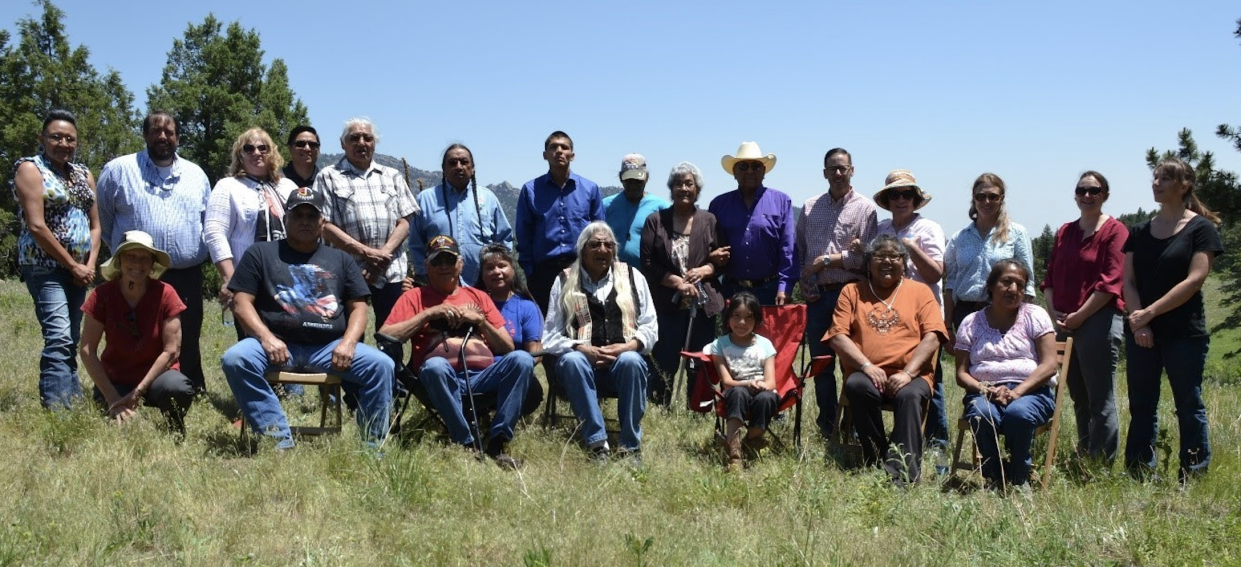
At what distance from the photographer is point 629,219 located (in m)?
7.66

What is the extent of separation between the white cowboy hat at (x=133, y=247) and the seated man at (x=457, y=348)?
1.50 m

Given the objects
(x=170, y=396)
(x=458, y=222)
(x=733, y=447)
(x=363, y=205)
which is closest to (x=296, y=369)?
(x=170, y=396)

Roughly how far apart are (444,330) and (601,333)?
3.35 feet

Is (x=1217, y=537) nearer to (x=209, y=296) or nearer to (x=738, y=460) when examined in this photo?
(x=738, y=460)

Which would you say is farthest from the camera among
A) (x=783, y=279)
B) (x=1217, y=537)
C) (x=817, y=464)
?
(x=783, y=279)

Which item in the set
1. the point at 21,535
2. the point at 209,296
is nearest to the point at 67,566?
the point at 21,535

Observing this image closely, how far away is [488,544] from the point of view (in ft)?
12.8

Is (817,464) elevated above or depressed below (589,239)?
below

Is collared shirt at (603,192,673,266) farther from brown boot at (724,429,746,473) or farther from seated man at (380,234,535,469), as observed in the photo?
brown boot at (724,429,746,473)

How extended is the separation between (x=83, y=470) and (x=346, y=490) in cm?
137

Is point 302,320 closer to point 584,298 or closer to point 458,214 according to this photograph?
point 458,214

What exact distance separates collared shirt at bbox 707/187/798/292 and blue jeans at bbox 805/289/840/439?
33cm

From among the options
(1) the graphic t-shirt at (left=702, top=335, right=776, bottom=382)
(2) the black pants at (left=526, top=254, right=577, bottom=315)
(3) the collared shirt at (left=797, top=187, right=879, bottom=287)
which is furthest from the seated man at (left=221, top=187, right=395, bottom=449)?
(3) the collared shirt at (left=797, top=187, right=879, bottom=287)

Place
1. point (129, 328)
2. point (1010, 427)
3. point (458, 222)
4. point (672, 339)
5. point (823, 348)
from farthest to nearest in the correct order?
point (672, 339)
point (458, 222)
point (823, 348)
point (129, 328)
point (1010, 427)
